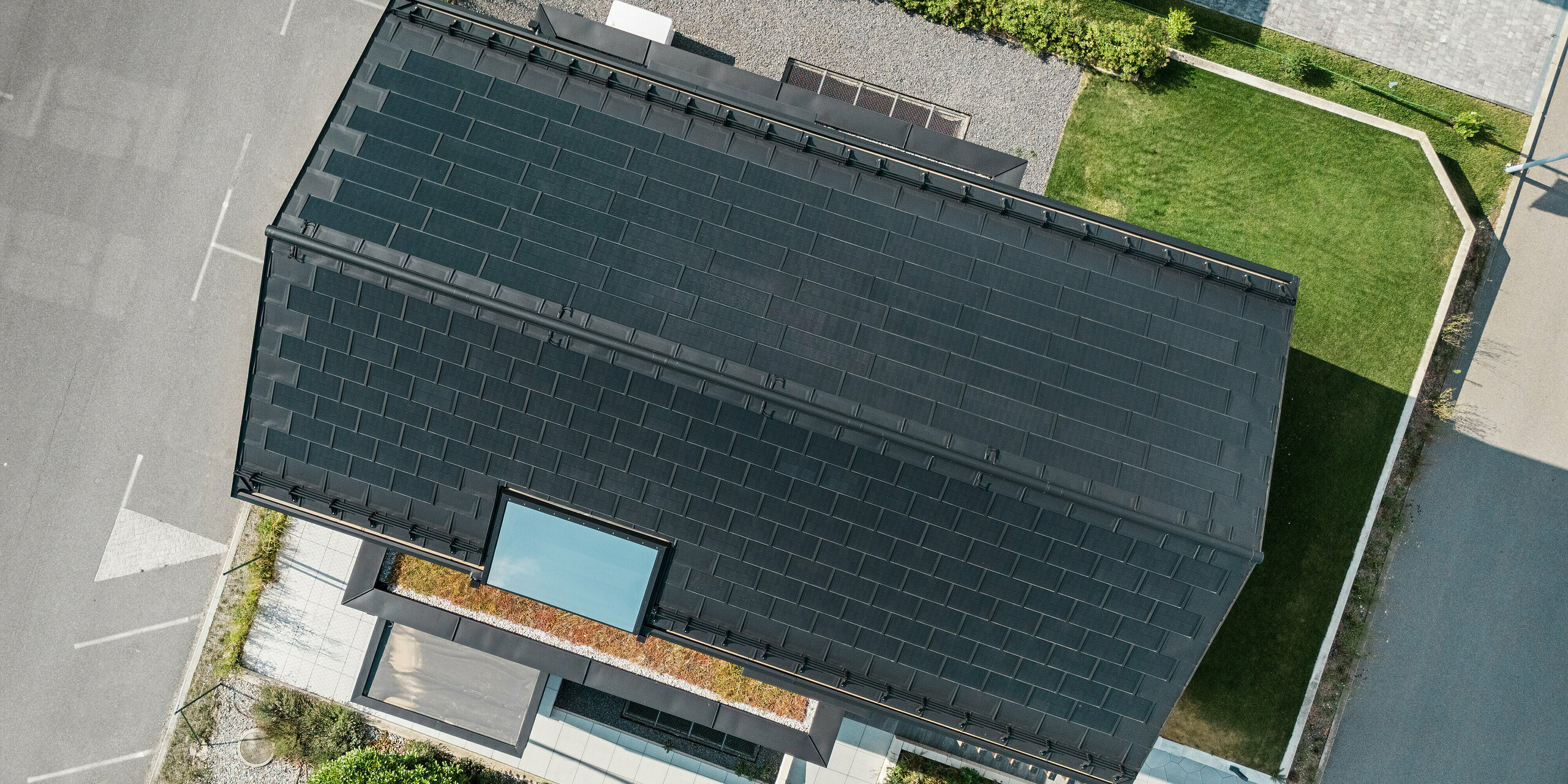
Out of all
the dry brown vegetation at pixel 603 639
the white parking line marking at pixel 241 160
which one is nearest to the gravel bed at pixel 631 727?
the dry brown vegetation at pixel 603 639

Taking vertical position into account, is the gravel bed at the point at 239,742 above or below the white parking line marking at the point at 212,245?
below

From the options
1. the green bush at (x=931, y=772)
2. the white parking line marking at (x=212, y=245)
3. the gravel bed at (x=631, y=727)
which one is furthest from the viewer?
the white parking line marking at (x=212, y=245)

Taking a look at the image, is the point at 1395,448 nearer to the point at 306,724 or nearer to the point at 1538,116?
the point at 1538,116

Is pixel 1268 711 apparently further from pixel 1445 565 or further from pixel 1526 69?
pixel 1526 69

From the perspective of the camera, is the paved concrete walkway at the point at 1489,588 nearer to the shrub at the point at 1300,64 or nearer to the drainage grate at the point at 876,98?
the shrub at the point at 1300,64

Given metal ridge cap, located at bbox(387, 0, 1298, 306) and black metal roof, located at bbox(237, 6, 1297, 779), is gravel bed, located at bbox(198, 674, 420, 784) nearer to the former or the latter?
black metal roof, located at bbox(237, 6, 1297, 779)

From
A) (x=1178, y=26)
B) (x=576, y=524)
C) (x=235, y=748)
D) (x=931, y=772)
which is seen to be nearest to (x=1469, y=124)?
(x=1178, y=26)
